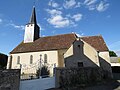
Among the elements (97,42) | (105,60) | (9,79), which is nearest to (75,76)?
(9,79)

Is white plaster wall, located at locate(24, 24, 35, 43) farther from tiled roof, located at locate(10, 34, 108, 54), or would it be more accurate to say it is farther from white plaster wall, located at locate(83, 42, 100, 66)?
white plaster wall, located at locate(83, 42, 100, 66)

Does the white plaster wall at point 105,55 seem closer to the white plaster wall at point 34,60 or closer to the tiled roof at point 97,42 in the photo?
the tiled roof at point 97,42

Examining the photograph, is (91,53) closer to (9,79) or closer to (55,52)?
(55,52)

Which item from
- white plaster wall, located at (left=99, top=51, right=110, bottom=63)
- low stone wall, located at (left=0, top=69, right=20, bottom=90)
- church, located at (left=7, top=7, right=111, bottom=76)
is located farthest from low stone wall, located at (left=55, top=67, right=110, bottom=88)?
white plaster wall, located at (left=99, top=51, right=110, bottom=63)

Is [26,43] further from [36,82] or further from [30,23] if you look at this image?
[36,82]

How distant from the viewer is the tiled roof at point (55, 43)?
2936cm

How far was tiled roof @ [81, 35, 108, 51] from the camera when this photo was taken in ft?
88.9

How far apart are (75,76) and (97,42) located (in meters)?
15.7

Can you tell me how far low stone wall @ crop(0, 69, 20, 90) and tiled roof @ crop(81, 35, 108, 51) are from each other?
21010mm

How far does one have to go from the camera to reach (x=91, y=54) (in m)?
23.9

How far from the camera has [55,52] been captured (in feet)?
98.1

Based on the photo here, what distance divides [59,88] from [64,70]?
6.55 ft

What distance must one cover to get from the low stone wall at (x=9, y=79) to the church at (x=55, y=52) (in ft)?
49.4

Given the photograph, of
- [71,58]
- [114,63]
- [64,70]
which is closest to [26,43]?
[71,58]
